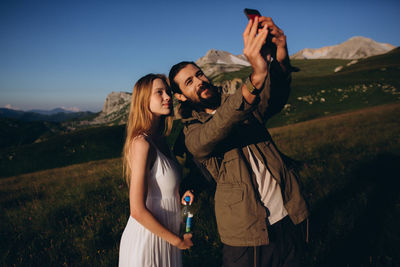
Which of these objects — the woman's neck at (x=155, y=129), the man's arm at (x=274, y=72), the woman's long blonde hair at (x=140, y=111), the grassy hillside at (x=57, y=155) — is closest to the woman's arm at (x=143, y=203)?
the woman's long blonde hair at (x=140, y=111)

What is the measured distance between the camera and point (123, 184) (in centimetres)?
739

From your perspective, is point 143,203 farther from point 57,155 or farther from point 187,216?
point 57,155

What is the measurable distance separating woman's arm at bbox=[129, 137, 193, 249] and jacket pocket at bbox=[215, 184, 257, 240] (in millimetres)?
536

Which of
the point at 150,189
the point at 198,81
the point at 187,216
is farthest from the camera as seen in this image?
Result: the point at 198,81

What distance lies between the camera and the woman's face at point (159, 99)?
9.88 ft

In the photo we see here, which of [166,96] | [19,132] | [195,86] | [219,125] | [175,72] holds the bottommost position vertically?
[19,132]

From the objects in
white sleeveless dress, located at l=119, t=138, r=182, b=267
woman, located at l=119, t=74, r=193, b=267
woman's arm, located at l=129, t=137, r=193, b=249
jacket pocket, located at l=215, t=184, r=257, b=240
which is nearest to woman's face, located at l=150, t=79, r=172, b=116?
woman, located at l=119, t=74, r=193, b=267

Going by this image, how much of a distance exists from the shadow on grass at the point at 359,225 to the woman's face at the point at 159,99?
130 inches

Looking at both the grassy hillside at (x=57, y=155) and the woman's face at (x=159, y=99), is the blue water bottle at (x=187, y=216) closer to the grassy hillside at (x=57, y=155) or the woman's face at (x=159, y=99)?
the woman's face at (x=159, y=99)

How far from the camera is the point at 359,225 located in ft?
12.5

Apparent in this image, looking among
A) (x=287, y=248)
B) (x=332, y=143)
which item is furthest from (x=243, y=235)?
(x=332, y=143)

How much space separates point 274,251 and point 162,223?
1417 mm

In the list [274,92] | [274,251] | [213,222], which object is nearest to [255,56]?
[274,92]

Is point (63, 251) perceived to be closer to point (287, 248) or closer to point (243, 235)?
point (243, 235)
